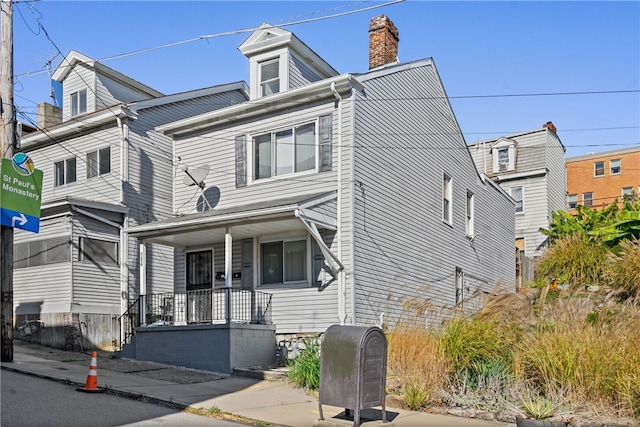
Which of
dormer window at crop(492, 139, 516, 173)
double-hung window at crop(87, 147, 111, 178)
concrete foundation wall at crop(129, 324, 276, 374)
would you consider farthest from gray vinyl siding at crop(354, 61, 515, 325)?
dormer window at crop(492, 139, 516, 173)

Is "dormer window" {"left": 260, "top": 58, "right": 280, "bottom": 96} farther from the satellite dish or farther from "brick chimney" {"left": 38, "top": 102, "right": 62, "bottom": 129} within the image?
"brick chimney" {"left": 38, "top": 102, "right": 62, "bottom": 129}

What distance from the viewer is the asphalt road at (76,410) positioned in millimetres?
8630

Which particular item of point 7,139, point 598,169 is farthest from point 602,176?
point 7,139

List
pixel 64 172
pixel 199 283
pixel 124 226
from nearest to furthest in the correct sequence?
pixel 199 283, pixel 124 226, pixel 64 172

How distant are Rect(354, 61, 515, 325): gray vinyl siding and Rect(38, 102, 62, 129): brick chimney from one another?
41.8 feet

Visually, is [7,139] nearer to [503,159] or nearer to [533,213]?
[533,213]

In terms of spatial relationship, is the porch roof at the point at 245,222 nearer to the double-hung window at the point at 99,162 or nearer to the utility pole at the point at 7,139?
the utility pole at the point at 7,139

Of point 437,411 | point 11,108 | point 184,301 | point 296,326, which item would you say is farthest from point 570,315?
point 11,108

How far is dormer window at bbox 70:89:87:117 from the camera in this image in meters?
23.0

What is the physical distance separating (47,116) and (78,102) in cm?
148

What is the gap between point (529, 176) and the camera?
112ft

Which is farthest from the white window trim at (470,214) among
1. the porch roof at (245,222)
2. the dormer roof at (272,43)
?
the porch roof at (245,222)

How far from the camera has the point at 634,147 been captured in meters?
46.2

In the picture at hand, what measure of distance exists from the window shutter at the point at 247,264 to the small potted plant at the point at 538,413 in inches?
351
